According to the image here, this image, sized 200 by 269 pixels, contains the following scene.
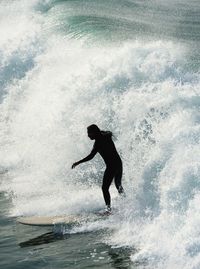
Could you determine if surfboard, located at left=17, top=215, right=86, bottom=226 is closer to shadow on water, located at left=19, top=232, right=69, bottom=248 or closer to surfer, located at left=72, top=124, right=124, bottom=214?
shadow on water, located at left=19, top=232, right=69, bottom=248

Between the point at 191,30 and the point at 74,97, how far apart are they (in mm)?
11454

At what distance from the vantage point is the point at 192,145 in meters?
12.4

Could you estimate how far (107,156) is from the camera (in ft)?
43.5

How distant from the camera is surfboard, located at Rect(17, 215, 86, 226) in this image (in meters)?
12.8

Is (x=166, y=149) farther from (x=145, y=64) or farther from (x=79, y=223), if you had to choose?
(x=145, y=64)

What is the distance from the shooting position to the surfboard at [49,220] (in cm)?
1282

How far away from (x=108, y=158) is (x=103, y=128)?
375 cm

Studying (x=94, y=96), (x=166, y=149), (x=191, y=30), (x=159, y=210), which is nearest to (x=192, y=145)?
(x=166, y=149)

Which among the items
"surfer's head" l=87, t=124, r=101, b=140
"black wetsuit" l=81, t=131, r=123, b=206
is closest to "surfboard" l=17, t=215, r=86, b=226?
"black wetsuit" l=81, t=131, r=123, b=206

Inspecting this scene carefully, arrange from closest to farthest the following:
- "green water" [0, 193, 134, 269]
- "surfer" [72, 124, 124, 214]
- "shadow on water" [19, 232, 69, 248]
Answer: "green water" [0, 193, 134, 269] → "shadow on water" [19, 232, 69, 248] → "surfer" [72, 124, 124, 214]

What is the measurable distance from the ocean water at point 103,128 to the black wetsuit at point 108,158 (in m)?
0.37

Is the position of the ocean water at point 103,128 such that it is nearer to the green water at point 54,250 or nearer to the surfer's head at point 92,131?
the green water at point 54,250

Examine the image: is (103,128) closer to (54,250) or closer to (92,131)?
(92,131)

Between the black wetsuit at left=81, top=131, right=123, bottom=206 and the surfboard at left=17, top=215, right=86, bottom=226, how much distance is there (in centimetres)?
75
